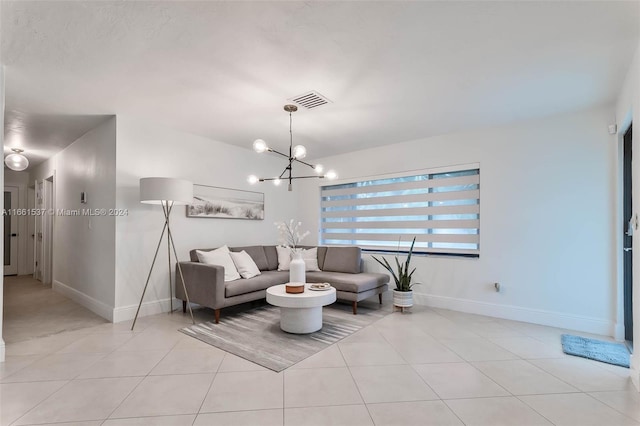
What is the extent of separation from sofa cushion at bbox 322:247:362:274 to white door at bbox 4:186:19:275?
7000 mm

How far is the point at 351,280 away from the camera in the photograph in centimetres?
409

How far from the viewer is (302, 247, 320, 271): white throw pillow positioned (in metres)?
4.89

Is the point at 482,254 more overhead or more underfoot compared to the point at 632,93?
more underfoot

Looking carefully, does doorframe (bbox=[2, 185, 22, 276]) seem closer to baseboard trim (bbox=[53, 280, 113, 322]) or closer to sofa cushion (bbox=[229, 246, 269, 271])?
baseboard trim (bbox=[53, 280, 113, 322])

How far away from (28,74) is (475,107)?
165 inches

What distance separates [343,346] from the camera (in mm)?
2916

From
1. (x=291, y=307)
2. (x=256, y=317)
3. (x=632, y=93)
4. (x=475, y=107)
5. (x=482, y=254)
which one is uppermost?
(x=475, y=107)

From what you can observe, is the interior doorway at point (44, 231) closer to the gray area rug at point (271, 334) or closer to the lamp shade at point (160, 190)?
the lamp shade at point (160, 190)

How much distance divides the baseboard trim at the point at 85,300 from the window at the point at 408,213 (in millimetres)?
3311

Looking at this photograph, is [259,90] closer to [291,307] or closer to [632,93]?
[291,307]

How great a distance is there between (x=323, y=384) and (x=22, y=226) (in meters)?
8.27

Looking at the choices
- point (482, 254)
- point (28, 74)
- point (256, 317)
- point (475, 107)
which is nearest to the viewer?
point (28, 74)

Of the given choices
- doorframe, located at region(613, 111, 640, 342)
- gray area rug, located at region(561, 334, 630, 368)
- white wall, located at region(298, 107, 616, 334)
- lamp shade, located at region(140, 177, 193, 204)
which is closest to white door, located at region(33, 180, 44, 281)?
lamp shade, located at region(140, 177, 193, 204)

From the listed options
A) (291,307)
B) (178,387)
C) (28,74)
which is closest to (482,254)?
(291,307)
